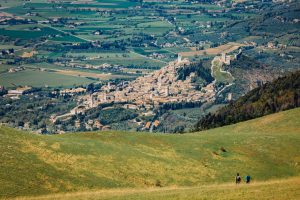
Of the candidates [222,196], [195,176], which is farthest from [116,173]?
[222,196]

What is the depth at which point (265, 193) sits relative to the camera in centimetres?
4300

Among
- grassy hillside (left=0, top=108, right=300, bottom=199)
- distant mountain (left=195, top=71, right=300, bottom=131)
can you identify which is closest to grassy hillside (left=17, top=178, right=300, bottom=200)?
grassy hillside (left=0, top=108, right=300, bottom=199)

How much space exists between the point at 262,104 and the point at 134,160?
3159 inches

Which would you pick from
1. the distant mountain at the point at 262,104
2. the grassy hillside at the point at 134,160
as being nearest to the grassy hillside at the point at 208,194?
the grassy hillside at the point at 134,160

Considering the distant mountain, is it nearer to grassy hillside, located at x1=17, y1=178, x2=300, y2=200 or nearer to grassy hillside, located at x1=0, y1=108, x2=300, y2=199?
grassy hillside, located at x1=0, y1=108, x2=300, y2=199

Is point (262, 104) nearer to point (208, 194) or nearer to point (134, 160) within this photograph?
point (134, 160)

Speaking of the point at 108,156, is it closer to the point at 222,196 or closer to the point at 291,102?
the point at 222,196

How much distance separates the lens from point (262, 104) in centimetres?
13450

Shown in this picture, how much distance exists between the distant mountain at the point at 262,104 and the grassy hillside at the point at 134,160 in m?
50.1

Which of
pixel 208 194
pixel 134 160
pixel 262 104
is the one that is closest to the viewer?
pixel 208 194

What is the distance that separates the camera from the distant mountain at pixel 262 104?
12569 cm

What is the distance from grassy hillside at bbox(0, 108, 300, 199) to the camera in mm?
51562

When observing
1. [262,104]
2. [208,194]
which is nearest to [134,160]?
[208,194]

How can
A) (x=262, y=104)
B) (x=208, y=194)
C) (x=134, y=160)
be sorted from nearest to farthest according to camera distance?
(x=208, y=194)
(x=134, y=160)
(x=262, y=104)
